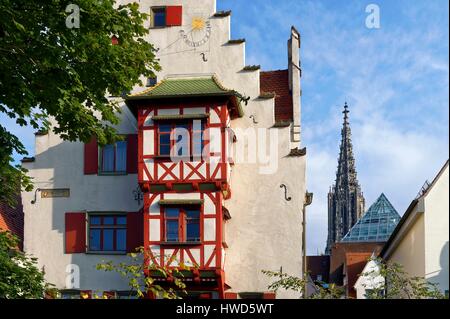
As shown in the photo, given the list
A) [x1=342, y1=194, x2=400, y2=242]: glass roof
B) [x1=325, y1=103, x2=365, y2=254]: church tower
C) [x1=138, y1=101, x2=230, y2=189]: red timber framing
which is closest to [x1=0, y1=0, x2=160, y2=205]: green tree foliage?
[x1=138, y1=101, x2=230, y2=189]: red timber framing

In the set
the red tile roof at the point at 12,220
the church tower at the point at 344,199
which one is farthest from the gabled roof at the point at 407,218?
the church tower at the point at 344,199

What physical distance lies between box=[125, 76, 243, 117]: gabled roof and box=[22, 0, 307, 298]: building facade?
1.6 inches

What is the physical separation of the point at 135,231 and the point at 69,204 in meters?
2.38

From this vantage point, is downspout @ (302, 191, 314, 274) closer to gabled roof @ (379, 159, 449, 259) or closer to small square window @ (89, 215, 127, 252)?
gabled roof @ (379, 159, 449, 259)

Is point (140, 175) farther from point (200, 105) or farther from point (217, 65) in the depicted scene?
point (217, 65)

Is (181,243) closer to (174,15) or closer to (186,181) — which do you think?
(186,181)

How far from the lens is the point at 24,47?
13.4m

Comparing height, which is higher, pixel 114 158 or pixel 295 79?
pixel 295 79

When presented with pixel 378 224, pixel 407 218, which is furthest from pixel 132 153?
pixel 378 224

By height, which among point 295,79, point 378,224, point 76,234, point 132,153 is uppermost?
point 295,79

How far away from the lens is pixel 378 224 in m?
56.6

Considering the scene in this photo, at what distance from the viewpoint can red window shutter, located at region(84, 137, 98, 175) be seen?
23734 millimetres

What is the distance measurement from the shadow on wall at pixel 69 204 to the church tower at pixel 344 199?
196 feet
